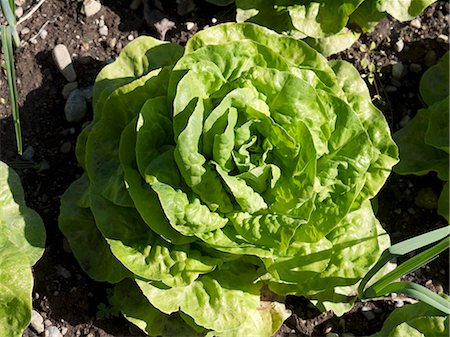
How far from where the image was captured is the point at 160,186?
229cm

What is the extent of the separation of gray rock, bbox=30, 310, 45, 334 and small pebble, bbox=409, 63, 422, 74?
1818mm

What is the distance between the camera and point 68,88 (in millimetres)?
2977

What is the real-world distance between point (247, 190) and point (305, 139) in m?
0.23

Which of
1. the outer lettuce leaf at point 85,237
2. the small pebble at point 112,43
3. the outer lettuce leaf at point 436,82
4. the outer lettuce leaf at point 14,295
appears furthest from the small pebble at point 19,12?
the outer lettuce leaf at point 436,82

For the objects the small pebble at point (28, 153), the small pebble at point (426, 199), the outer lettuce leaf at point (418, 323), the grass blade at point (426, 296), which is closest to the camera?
the grass blade at point (426, 296)

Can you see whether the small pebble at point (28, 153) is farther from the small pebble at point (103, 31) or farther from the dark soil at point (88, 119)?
the small pebble at point (103, 31)

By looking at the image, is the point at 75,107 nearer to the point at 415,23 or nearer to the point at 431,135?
the point at 431,135

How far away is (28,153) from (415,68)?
5.38 feet

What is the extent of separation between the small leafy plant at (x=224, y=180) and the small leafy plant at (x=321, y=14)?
370mm

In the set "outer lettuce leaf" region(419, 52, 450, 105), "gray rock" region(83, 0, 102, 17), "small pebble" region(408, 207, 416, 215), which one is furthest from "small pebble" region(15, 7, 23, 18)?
"small pebble" region(408, 207, 416, 215)

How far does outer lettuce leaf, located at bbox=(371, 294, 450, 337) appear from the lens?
8.61 feet

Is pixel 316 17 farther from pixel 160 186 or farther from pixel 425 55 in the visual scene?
pixel 160 186

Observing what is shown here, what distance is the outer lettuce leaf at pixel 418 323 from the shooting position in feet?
8.61

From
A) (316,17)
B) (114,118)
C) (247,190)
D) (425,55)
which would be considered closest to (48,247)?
(114,118)
